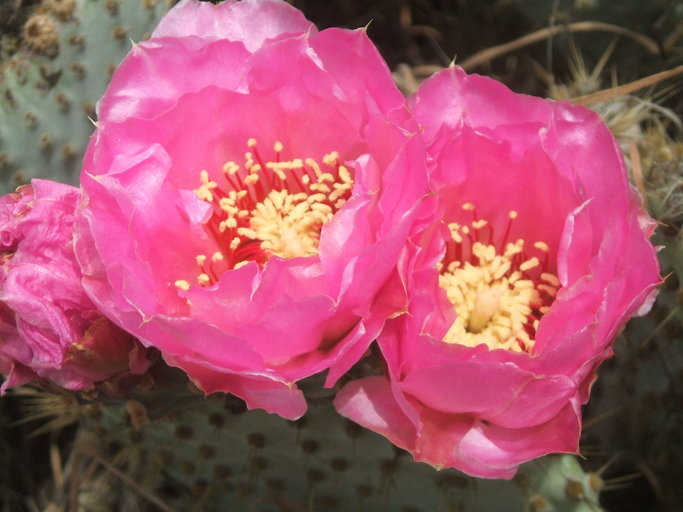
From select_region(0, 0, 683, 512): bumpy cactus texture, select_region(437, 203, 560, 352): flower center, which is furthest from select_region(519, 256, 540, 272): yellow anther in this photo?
select_region(0, 0, 683, 512): bumpy cactus texture

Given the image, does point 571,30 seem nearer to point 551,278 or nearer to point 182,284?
point 551,278

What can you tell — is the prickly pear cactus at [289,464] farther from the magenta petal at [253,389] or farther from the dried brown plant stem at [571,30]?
the dried brown plant stem at [571,30]

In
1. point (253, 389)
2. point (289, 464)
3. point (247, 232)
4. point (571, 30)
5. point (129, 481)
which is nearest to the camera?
point (253, 389)

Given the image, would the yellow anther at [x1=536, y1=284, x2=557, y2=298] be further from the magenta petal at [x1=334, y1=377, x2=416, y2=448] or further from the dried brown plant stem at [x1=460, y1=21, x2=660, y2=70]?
the dried brown plant stem at [x1=460, y1=21, x2=660, y2=70]

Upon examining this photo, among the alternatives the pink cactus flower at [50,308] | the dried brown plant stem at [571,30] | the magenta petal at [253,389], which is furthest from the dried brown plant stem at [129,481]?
the dried brown plant stem at [571,30]

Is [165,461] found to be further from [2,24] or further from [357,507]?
[2,24]

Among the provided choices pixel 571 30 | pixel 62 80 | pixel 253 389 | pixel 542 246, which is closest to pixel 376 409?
pixel 253 389
